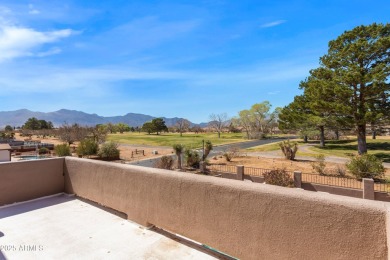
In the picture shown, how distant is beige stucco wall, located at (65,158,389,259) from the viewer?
222cm

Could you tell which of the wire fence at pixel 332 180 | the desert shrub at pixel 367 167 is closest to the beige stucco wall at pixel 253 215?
the wire fence at pixel 332 180

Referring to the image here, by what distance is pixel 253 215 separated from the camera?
2.92 m

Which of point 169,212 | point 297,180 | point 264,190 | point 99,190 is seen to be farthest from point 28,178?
point 297,180

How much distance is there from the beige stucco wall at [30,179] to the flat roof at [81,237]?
0.38m

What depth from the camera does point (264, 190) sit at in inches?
112

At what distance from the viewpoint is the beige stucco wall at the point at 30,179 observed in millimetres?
5562

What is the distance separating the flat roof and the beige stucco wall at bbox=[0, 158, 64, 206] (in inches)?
14.8

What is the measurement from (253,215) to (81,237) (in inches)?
115

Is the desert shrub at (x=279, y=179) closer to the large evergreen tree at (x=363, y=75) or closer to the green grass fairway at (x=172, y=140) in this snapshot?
the large evergreen tree at (x=363, y=75)

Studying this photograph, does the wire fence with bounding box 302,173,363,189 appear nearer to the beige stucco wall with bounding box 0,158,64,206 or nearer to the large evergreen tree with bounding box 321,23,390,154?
the large evergreen tree with bounding box 321,23,390,154

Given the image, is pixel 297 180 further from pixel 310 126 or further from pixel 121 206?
pixel 310 126

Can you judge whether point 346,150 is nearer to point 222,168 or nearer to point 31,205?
point 222,168

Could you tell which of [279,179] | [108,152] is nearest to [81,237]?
[279,179]

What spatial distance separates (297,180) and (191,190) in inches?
471
